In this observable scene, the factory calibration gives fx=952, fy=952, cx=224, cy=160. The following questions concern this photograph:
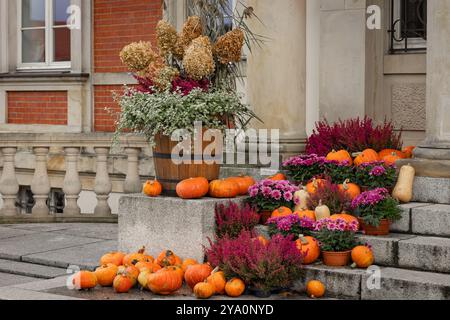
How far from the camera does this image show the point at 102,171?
10.9 metres

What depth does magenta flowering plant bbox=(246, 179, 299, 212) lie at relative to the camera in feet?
24.5

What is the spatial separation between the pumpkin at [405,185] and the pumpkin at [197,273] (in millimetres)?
1607

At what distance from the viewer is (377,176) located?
24.3ft

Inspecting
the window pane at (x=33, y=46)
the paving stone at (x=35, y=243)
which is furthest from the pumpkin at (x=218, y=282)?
the window pane at (x=33, y=46)

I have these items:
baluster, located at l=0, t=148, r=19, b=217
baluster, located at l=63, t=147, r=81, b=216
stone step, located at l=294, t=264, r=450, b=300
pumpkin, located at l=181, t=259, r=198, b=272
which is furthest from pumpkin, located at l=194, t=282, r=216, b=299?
baluster, located at l=0, t=148, r=19, b=217

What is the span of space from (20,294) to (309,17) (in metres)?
5.13

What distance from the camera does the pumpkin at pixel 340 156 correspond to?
310 inches

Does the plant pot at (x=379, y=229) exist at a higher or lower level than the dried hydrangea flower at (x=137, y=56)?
lower

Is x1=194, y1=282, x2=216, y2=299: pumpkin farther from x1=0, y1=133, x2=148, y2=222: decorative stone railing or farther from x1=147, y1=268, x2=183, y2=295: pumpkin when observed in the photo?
x1=0, y1=133, x2=148, y2=222: decorative stone railing

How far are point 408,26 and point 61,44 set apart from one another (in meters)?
6.34

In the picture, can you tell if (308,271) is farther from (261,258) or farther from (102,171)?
(102,171)

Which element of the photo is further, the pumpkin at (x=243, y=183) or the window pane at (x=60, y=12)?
the window pane at (x=60, y=12)

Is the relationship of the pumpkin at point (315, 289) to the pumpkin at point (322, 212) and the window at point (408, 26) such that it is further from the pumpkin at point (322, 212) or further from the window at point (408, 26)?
the window at point (408, 26)

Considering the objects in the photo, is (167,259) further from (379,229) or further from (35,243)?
(35,243)
